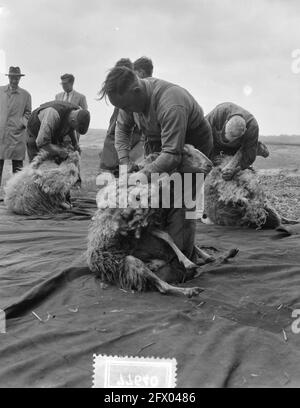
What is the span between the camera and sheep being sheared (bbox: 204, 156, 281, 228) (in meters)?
4.93

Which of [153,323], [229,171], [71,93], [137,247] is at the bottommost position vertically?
[153,323]

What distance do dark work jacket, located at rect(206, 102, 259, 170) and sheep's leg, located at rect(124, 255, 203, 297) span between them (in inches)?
86.1

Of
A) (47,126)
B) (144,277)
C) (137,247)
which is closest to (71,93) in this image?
(47,126)

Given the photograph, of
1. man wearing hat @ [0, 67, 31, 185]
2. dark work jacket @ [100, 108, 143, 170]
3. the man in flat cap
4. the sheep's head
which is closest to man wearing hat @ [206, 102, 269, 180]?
the sheep's head

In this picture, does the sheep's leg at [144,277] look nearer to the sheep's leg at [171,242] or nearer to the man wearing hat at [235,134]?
the sheep's leg at [171,242]

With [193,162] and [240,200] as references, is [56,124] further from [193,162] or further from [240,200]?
[193,162]

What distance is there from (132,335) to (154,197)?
101 centimetres

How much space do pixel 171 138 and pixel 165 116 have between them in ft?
0.48

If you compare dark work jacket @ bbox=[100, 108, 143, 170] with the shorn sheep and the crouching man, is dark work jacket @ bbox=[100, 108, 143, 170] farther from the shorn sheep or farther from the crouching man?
the shorn sheep

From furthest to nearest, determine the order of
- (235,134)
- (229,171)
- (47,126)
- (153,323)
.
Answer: (47,126) < (229,171) < (235,134) < (153,323)

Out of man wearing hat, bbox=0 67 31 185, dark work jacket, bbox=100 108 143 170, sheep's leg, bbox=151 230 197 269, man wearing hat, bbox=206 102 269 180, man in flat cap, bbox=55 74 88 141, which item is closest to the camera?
sheep's leg, bbox=151 230 197 269

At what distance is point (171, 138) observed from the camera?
10.2ft

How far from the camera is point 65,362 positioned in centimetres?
222

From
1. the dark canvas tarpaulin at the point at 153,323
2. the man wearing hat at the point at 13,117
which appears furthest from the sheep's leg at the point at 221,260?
the man wearing hat at the point at 13,117
